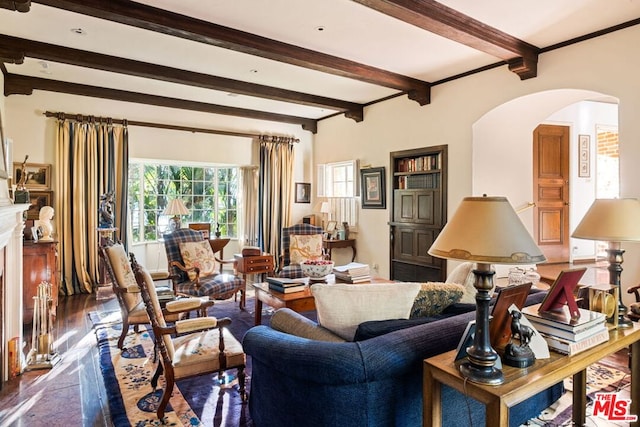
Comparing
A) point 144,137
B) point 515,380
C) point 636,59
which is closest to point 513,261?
point 515,380

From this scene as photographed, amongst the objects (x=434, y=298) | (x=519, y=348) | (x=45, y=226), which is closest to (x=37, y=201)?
A: (x=45, y=226)

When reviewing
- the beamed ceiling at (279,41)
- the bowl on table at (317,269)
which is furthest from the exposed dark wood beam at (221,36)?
the bowl on table at (317,269)

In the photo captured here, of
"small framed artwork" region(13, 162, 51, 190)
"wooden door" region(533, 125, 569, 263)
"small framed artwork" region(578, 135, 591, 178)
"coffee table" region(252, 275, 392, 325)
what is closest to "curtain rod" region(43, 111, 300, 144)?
"small framed artwork" region(13, 162, 51, 190)

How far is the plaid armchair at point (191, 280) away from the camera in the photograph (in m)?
4.16

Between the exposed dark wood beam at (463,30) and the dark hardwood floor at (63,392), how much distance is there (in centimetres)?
338

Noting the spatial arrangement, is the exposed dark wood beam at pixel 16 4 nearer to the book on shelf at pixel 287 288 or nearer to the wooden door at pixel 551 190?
the book on shelf at pixel 287 288

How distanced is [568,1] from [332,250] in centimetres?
499

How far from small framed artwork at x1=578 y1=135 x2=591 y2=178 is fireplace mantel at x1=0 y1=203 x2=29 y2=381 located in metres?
7.06

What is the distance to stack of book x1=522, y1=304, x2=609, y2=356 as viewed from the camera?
161cm

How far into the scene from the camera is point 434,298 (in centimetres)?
208

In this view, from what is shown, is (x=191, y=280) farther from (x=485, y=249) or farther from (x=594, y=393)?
(x=594, y=393)

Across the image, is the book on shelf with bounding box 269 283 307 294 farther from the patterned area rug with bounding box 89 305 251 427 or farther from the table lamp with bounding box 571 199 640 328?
the table lamp with bounding box 571 199 640 328

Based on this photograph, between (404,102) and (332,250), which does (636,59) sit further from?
(332,250)

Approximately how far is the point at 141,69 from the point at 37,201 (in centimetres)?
250
